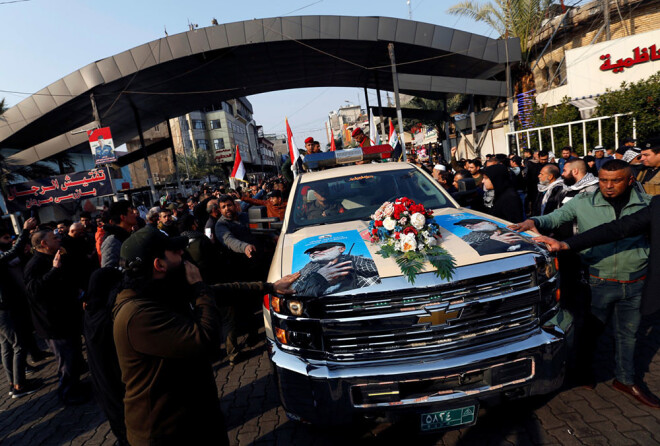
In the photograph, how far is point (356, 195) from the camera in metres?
4.21

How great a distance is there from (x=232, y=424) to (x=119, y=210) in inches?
123

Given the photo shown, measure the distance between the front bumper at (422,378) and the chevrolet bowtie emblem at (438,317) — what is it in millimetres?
228

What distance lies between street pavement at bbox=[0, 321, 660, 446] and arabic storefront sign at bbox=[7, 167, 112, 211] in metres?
11.7

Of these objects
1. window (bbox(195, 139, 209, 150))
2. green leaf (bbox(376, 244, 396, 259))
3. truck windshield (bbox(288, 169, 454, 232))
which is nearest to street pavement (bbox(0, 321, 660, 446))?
green leaf (bbox(376, 244, 396, 259))

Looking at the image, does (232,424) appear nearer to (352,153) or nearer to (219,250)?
(219,250)

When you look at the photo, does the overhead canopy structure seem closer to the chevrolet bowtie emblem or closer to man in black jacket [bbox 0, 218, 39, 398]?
man in black jacket [bbox 0, 218, 39, 398]

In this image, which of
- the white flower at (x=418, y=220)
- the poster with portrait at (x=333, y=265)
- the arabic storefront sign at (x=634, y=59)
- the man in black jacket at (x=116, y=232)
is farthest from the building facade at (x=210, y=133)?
the white flower at (x=418, y=220)

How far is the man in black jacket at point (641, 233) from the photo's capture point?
2.57m

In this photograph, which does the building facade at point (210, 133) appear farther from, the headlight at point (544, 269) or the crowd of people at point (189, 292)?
the headlight at point (544, 269)

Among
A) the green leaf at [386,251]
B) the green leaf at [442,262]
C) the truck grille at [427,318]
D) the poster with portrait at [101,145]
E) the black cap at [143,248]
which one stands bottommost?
the truck grille at [427,318]

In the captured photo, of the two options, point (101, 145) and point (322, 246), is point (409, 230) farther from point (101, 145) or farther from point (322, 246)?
point (101, 145)

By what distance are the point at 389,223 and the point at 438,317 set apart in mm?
815

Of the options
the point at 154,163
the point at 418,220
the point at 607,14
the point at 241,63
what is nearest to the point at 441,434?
the point at 418,220

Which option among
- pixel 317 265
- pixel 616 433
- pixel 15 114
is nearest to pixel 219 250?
pixel 317 265
